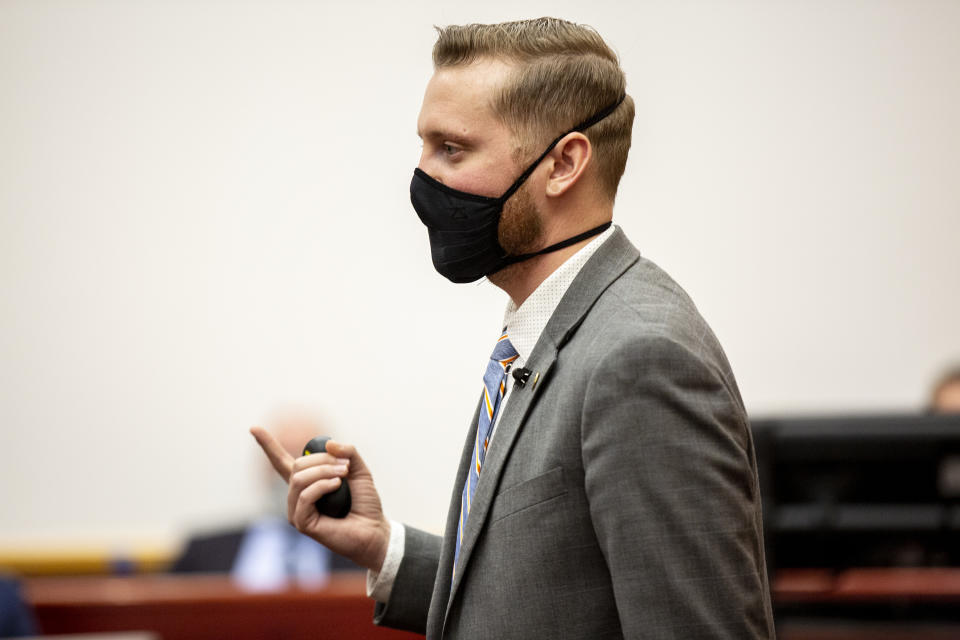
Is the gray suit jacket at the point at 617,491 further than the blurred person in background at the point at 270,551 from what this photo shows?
No

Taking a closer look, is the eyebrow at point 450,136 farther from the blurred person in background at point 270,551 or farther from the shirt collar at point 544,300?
the blurred person in background at point 270,551

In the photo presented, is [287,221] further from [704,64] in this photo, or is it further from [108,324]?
[704,64]

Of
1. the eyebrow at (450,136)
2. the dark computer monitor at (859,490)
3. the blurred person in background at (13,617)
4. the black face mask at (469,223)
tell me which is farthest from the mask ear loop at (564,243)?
the blurred person in background at (13,617)

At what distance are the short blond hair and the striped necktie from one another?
0.24 metres

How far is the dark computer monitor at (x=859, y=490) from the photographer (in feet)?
6.36

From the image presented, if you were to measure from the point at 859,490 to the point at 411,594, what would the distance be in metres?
1.04

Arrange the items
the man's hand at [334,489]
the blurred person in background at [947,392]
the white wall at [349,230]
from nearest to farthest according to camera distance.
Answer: the man's hand at [334,489] → the blurred person in background at [947,392] → the white wall at [349,230]

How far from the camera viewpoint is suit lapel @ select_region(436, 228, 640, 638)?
1.10 meters

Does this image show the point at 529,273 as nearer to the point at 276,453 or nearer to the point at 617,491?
the point at 617,491

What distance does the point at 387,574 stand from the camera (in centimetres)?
139

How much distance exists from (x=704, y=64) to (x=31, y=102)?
269 centimetres

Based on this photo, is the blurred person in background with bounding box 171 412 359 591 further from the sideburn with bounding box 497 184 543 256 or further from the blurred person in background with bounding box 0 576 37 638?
the sideburn with bounding box 497 184 543 256

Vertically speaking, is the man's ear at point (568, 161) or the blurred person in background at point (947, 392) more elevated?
the man's ear at point (568, 161)

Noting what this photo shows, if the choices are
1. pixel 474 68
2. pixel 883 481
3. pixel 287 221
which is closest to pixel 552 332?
pixel 474 68
